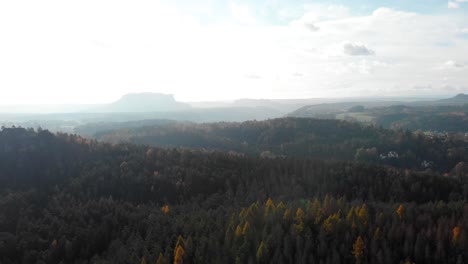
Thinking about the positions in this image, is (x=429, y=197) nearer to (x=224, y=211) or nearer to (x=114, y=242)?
(x=224, y=211)

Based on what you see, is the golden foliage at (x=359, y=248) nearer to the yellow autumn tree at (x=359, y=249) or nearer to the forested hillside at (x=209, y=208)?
the yellow autumn tree at (x=359, y=249)

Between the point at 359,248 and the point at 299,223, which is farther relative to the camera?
the point at 299,223

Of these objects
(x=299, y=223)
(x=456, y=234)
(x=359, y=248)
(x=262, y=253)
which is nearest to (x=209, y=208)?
(x=299, y=223)

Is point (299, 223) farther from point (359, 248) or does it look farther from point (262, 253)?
point (359, 248)

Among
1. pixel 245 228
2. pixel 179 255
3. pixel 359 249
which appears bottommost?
pixel 179 255

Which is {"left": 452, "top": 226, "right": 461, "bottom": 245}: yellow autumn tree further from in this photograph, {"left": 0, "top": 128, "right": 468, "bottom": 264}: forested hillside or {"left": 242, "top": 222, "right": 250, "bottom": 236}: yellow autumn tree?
{"left": 242, "top": 222, "right": 250, "bottom": 236}: yellow autumn tree

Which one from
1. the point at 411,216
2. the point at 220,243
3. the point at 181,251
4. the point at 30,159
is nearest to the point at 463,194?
the point at 411,216

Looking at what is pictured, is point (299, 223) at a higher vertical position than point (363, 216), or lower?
lower

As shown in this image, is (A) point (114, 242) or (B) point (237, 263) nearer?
(B) point (237, 263)
